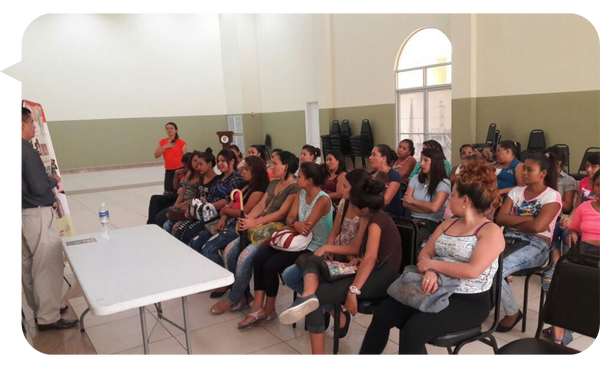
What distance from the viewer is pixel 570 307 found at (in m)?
1.98

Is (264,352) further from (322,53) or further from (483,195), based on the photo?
(322,53)

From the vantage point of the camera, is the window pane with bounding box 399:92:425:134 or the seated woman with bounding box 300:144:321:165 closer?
the seated woman with bounding box 300:144:321:165

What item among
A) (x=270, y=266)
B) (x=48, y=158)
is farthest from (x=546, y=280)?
(x=48, y=158)

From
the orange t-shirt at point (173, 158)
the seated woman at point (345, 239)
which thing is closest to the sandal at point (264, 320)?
the seated woman at point (345, 239)

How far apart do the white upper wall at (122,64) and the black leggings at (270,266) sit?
12312mm

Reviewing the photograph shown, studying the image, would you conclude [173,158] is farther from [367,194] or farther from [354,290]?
[354,290]

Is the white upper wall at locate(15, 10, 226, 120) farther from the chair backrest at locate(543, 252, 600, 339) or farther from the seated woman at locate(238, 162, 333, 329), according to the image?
the chair backrest at locate(543, 252, 600, 339)

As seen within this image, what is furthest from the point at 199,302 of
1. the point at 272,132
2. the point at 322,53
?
the point at 272,132

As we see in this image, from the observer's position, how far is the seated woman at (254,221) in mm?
3355

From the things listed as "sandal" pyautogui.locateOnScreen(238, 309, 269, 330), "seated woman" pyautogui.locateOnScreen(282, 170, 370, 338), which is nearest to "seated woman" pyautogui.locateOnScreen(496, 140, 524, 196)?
"seated woman" pyautogui.locateOnScreen(282, 170, 370, 338)

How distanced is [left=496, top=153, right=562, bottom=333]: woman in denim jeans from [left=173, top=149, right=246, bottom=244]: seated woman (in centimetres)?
227

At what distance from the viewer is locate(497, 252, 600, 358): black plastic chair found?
1.92 meters

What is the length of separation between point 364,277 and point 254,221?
124cm

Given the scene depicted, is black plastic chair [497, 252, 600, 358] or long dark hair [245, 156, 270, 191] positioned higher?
long dark hair [245, 156, 270, 191]
